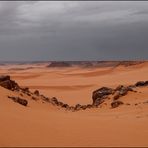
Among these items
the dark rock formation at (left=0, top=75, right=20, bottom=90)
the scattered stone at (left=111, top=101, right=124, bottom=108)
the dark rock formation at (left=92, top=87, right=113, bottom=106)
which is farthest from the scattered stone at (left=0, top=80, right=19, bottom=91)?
the scattered stone at (left=111, top=101, right=124, bottom=108)

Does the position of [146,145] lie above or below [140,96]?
below

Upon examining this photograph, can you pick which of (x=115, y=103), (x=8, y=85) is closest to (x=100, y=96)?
(x=115, y=103)

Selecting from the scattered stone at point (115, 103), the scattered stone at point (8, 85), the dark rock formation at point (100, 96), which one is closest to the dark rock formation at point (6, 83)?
the scattered stone at point (8, 85)

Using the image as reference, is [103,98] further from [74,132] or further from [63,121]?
[74,132]

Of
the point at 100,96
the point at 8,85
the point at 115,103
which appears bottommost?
the point at 115,103

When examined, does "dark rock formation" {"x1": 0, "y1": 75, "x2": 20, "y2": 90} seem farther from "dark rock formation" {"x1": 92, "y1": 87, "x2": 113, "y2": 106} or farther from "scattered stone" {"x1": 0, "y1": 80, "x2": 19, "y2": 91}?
"dark rock formation" {"x1": 92, "y1": 87, "x2": 113, "y2": 106}

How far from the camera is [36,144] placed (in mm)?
7816

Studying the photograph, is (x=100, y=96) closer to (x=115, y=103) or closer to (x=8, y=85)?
(x=115, y=103)

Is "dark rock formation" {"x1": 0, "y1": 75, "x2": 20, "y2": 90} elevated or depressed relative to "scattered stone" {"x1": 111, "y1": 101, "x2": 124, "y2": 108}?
elevated

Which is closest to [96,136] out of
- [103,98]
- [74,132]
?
[74,132]

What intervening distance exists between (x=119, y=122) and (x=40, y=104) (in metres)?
6.50

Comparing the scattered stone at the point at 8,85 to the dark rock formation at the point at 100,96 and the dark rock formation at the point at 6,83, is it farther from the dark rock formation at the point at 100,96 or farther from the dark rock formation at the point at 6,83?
the dark rock formation at the point at 100,96

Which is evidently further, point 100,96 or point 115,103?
point 100,96

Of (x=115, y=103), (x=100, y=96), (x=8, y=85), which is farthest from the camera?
(x=100, y=96)
